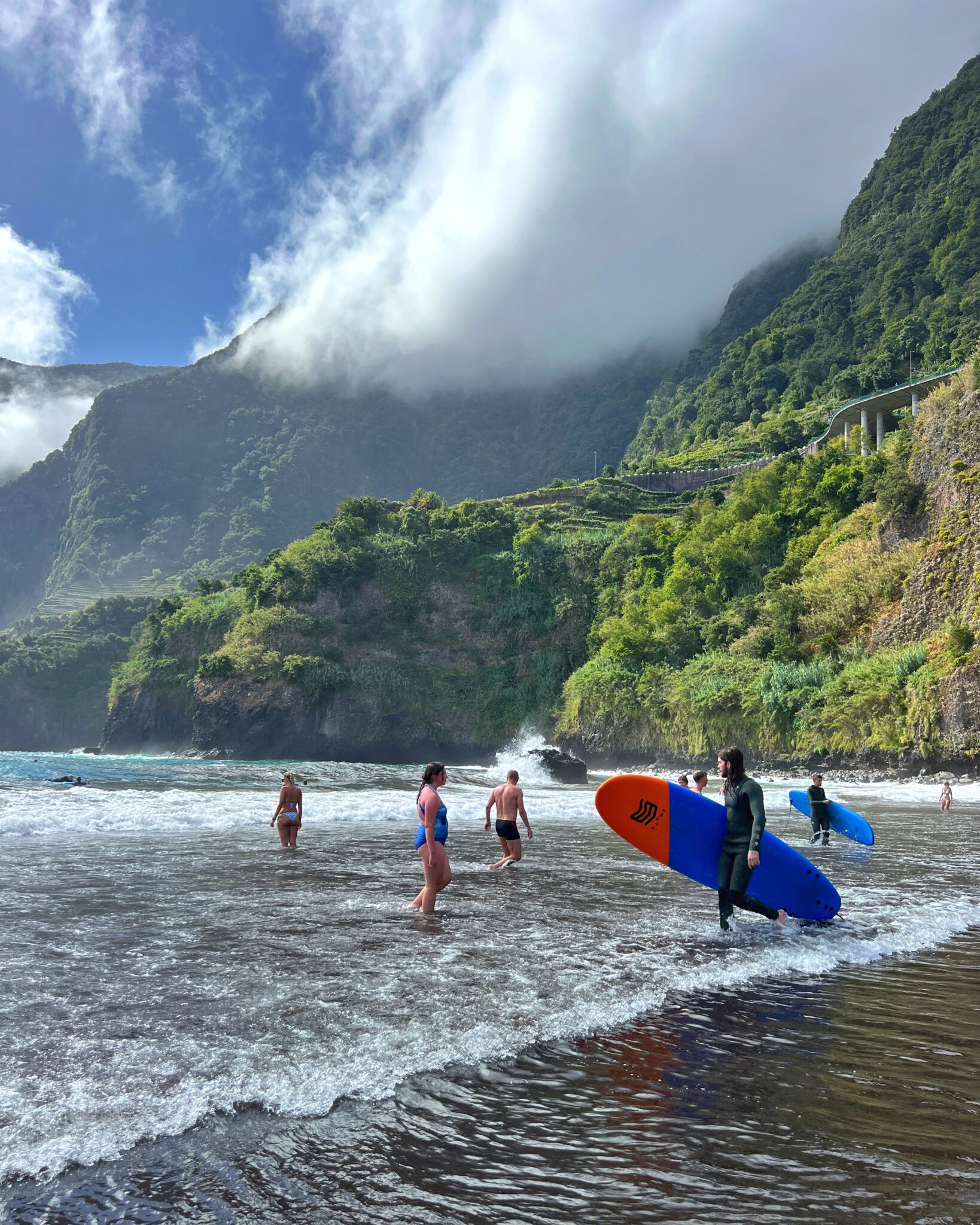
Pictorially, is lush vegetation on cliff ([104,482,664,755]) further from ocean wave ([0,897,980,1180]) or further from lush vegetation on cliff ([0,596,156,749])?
ocean wave ([0,897,980,1180])

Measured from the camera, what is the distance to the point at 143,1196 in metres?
2.90

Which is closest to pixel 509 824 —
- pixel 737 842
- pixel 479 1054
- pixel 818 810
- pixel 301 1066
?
pixel 737 842

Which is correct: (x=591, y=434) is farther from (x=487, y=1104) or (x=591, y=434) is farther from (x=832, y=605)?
(x=487, y=1104)

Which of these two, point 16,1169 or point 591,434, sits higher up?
point 591,434

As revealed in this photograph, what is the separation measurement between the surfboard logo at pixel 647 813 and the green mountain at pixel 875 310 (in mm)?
67992

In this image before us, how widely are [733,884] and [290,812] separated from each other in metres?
7.09

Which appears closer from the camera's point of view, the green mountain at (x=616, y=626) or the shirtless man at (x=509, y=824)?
the shirtless man at (x=509, y=824)

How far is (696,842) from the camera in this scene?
7.93 m

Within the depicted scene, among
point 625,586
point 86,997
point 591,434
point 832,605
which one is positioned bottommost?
point 86,997

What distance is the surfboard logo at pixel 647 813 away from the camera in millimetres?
8078

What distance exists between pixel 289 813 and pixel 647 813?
606 centimetres

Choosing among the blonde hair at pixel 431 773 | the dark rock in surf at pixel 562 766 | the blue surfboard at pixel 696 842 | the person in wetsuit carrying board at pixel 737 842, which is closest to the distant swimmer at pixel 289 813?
the blonde hair at pixel 431 773

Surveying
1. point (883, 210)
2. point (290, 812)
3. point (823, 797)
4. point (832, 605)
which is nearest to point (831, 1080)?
point (290, 812)

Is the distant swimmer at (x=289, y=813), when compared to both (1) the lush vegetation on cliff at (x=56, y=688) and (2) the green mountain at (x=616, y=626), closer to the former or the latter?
(2) the green mountain at (x=616, y=626)
